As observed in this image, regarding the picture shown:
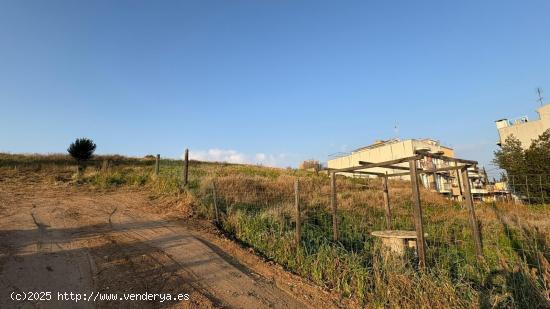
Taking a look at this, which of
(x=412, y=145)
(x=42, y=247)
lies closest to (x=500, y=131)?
(x=412, y=145)

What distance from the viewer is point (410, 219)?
1243 cm

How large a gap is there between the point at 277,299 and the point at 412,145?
47.0 m

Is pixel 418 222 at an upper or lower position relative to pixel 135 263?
upper

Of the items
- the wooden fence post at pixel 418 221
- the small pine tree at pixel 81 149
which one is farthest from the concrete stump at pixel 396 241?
the small pine tree at pixel 81 149

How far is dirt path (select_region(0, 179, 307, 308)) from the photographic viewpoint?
467 cm

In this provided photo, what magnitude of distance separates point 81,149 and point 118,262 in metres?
19.8

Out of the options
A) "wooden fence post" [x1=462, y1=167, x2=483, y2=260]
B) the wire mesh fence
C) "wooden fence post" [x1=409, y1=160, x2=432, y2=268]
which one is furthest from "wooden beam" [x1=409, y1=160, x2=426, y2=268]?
"wooden fence post" [x1=462, y1=167, x2=483, y2=260]

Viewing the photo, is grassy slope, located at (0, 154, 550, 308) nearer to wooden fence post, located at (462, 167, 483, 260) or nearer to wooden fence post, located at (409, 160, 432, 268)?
wooden fence post, located at (409, 160, 432, 268)

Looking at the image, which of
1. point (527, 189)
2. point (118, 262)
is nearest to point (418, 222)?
point (527, 189)

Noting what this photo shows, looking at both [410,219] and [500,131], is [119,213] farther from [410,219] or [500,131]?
[500,131]

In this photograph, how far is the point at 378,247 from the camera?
23.6 feet

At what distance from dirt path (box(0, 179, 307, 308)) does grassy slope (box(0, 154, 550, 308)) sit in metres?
1.06

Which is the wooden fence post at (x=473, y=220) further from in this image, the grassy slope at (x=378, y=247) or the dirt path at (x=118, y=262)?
the dirt path at (x=118, y=262)

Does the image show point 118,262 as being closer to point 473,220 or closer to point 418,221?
point 418,221
